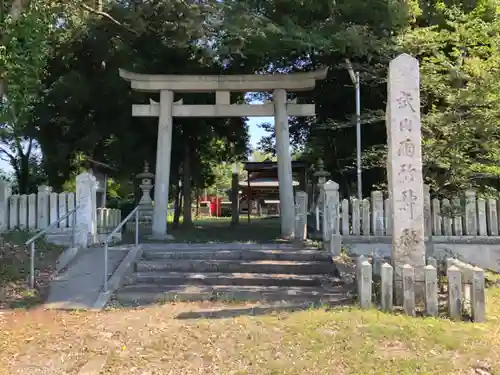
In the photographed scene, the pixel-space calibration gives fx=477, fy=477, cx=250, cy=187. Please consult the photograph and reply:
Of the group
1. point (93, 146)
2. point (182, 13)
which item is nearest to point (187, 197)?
point (93, 146)

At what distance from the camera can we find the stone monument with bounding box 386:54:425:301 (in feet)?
22.2

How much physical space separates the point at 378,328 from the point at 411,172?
2428 millimetres

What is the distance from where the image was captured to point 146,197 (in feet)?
50.1

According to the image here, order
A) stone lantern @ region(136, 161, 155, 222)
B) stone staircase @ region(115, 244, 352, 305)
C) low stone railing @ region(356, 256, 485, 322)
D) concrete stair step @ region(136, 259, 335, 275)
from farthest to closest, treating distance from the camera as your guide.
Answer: stone lantern @ region(136, 161, 155, 222), concrete stair step @ region(136, 259, 335, 275), stone staircase @ region(115, 244, 352, 305), low stone railing @ region(356, 256, 485, 322)

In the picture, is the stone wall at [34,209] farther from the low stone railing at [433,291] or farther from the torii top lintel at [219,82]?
the low stone railing at [433,291]

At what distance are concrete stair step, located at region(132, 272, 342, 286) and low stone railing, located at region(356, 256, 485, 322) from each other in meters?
1.20

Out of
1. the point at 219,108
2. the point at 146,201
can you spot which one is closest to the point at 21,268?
the point at 219,108

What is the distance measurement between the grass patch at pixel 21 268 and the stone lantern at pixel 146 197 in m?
5.56

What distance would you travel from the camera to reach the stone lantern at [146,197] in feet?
48.8

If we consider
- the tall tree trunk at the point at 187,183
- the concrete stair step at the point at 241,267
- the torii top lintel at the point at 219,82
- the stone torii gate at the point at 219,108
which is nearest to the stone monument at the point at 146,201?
the tall tree trunk at the point at 187,183

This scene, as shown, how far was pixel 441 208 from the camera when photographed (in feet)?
31.3

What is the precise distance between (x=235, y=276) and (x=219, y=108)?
5.87 m

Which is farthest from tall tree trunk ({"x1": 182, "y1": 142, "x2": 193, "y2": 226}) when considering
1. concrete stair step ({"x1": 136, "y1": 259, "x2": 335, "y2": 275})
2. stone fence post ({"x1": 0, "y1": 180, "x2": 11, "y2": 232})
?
concrete stair step ({"x1": 136, "y1": 259, "x2": 335, "y2": 275})

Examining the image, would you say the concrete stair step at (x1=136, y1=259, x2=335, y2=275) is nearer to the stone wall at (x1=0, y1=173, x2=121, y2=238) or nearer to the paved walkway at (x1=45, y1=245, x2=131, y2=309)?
the paved walkway at (x1=45, y1=245, x2=131, y2=309)
